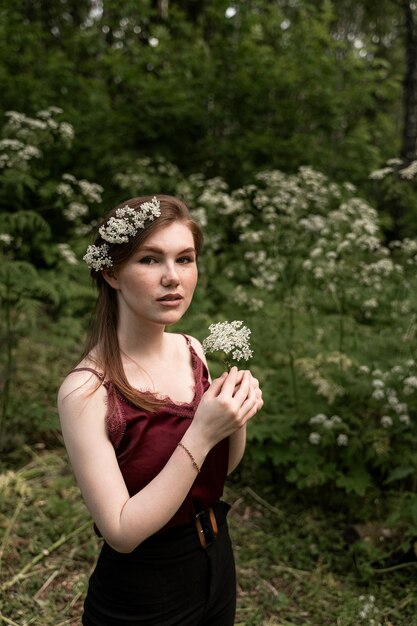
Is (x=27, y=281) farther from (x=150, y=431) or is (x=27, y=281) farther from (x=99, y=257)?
(x=150, y=431)

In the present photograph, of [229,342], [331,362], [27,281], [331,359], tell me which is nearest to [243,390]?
[229,342]

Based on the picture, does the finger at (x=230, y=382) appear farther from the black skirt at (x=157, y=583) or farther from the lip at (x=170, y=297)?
the black skirt at (x=157, y=583)

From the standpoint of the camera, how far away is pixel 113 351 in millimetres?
1543

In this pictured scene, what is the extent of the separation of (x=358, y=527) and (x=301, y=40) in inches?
265

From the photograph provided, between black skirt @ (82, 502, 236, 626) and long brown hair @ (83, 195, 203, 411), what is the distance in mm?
443

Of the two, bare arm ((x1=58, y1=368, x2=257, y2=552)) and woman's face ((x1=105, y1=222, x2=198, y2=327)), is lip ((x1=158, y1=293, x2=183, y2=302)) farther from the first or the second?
bare arm ((x1=58, y1=368, x2=257, y2=552))

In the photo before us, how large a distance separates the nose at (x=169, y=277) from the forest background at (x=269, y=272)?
0.97m

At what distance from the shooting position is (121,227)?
148 cm

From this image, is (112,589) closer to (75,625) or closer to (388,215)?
(75,625)

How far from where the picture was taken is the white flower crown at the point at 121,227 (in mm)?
1479

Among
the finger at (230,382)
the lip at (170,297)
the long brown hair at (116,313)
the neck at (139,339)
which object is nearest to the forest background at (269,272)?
the long brown hair at (116,313)

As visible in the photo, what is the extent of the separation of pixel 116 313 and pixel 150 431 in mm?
379

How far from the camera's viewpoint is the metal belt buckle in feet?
5.33

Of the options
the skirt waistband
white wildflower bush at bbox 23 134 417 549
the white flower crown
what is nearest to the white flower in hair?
the white flower crown
